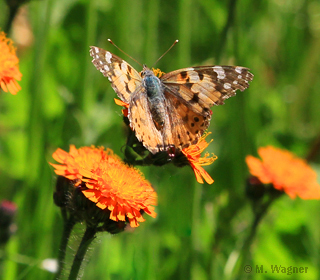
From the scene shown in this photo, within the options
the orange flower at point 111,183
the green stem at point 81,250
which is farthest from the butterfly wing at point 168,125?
the green stem at point 81,250

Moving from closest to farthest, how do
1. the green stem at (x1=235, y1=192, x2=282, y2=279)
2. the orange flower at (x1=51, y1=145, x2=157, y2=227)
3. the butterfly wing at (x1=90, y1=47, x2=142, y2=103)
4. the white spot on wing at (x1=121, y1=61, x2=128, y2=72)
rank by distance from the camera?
the orange flower at (x1=51, y1=145, x2=157, y2=227) → the butterfly wing at (x1=90, y1=47, x2=142, y2=103) → the white spot on wing at (x1=121, y1=61, x2=128, y2=72) → the green stem at (x1=235, y1=192, x2=282, y2=279)

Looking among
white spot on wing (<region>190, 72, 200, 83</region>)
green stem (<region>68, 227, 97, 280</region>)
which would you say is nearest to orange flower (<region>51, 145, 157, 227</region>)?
green stem (<region>68, 227, 97, 280</region>)

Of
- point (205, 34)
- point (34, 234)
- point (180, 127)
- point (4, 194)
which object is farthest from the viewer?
point (205, 34)

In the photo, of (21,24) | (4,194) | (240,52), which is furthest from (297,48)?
(4,194)

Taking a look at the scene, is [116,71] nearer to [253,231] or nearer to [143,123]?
[143,123]

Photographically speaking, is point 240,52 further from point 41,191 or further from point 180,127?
point 41,191

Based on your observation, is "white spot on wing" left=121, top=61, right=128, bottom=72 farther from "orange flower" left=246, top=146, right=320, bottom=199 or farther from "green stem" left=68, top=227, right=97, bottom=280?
"orange flower" left=246, top=146, right=320, bottom=199

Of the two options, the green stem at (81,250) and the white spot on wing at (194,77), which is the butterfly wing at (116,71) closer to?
the white spot on wing at (194,77)
